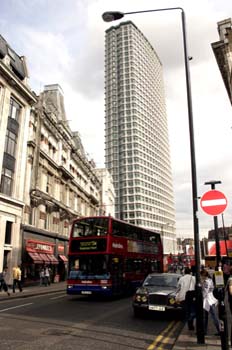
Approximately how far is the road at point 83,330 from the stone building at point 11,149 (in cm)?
1639

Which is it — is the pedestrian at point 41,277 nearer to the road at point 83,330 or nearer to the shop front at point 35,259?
the shop front at point 35,259

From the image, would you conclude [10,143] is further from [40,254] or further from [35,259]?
[40,254]

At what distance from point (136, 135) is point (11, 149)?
107529 mm

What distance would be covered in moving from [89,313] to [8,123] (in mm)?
21630

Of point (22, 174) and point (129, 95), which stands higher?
point (129, 95)

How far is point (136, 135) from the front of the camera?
136 metres

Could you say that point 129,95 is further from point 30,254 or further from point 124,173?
point 30,254

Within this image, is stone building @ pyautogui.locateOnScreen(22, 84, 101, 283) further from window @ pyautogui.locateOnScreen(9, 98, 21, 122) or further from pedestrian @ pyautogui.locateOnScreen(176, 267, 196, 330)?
pedestrian @ pyautogui.locateOnScreen(176, 267, 196, 330)

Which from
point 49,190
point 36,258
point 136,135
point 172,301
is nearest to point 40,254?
point 36,258

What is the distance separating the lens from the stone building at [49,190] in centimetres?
3303

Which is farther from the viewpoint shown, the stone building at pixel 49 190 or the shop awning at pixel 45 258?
the shop awning at pixel 45 258

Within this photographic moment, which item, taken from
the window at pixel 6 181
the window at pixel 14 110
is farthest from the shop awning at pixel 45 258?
the window at pixel 14 110

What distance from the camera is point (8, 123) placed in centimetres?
3053

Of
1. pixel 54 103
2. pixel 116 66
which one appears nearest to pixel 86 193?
pixel 54 103
